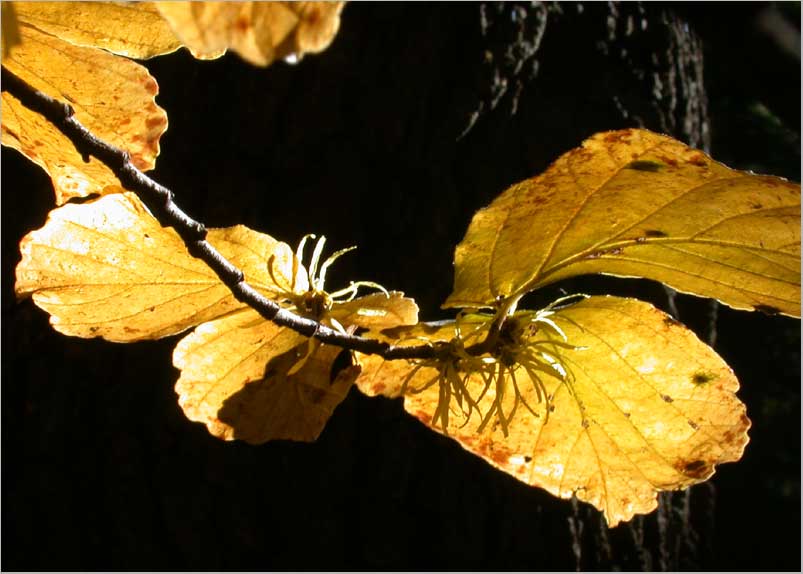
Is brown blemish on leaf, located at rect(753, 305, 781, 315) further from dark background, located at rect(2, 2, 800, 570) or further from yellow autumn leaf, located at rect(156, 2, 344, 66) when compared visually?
dark background, located at rect(2, 2, 800, 570)

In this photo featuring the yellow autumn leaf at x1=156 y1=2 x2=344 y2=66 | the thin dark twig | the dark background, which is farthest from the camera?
the dark background

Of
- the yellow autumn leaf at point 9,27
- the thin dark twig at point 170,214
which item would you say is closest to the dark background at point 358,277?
the thin dark twig at point 170,214

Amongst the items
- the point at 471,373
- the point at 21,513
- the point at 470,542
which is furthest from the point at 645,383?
the point at 21,513

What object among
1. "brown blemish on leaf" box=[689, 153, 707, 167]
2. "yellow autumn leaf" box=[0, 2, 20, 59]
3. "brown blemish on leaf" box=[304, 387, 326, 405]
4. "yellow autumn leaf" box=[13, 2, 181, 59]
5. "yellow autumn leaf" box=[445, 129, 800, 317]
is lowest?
"brown blemish on leaf" box=[304, 387, 326, 405]

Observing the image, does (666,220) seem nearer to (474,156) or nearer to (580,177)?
(580,177)

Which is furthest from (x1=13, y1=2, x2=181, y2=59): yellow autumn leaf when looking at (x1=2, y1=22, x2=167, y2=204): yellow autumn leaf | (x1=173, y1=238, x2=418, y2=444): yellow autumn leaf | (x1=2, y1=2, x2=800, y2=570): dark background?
(x1=2, y1=2, x2=800, y2=570): dark background

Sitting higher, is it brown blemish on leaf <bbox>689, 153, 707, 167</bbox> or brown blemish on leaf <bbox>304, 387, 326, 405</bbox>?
brown blemish on leaf <bbox>689, 153, 707, 167</bbox>

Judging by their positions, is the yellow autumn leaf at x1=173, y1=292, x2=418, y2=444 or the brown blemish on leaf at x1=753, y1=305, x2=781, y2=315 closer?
the brown blemish on leaf at x1=753, y1=305, x2=781, y2=315

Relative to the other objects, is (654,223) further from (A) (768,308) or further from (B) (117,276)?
(B) (117,276)

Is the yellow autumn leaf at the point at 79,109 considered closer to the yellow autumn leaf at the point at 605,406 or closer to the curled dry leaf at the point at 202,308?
the curled dry leaf at the point at 202,308

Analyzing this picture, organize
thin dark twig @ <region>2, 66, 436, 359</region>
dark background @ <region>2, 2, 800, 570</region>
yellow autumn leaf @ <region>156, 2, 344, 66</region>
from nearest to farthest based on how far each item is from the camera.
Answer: yellow autumn leaf @ <region>156, 2, 344, 66</region>
thin dark twig @ <region>2, 66, 436, 359</region>
dark background @ <region>2, 2, 800, 570</region>

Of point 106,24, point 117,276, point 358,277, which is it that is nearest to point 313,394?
point 117,276
